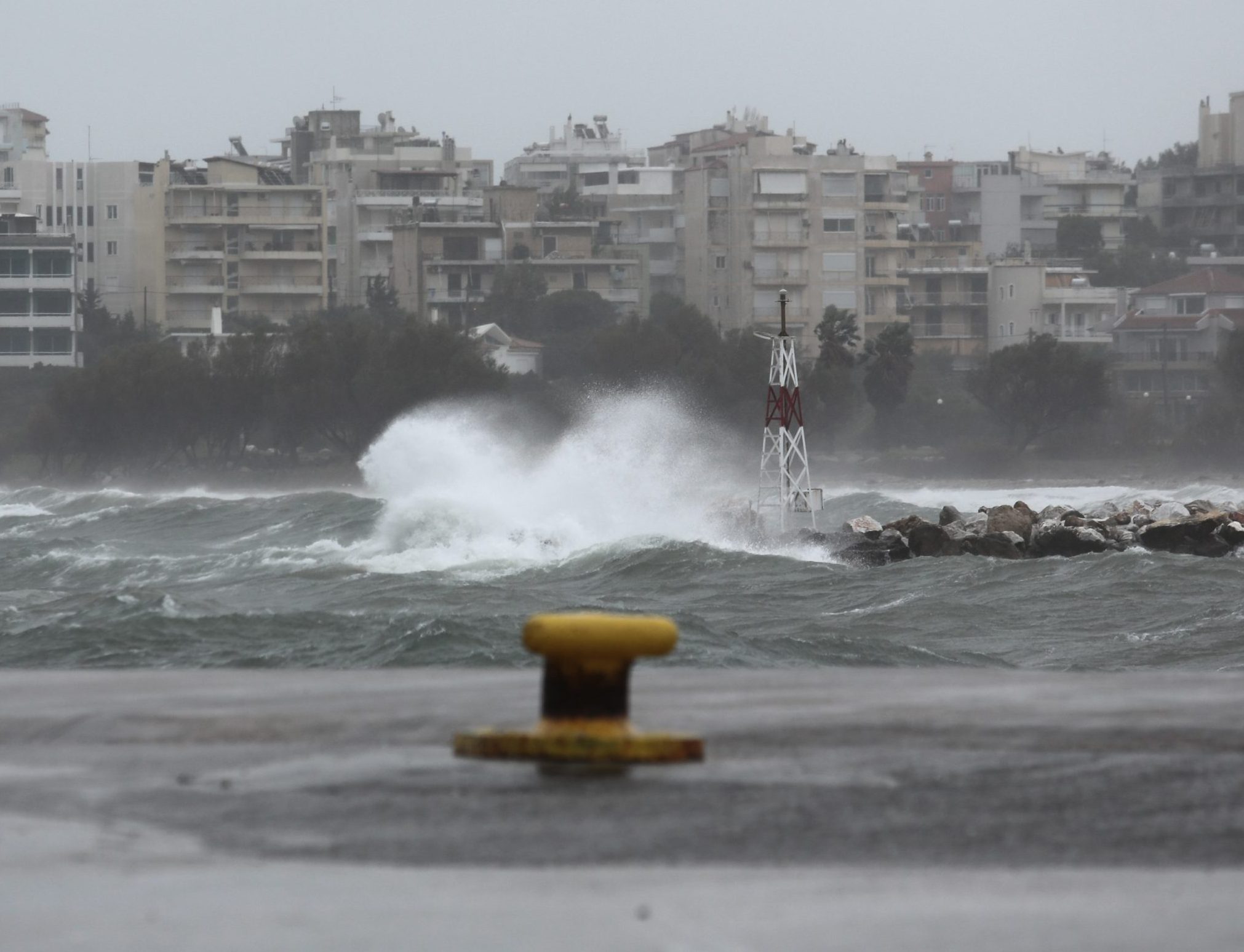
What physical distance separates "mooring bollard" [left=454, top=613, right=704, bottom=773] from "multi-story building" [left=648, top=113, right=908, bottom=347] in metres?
98.2

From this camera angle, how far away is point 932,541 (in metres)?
36.0

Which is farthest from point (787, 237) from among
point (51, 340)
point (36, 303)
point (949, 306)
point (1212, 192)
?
point (1212, 192)

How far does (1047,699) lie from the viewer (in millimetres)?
7621

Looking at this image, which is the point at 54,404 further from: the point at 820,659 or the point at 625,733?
the point at 625,733

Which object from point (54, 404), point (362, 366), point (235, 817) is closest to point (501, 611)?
point (235, 817)

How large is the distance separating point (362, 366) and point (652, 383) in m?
11.8

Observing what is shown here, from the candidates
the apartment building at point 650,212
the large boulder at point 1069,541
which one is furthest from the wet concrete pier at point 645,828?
the apartment building at point 650,212

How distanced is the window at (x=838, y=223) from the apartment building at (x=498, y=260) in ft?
34.6

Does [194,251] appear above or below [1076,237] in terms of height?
below

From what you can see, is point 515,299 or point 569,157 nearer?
point 515,299

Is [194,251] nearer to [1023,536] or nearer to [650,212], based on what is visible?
[650,212]

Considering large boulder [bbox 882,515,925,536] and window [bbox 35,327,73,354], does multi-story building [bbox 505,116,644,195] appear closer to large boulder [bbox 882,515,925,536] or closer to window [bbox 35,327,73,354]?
window [bbox 35,327,73,354]

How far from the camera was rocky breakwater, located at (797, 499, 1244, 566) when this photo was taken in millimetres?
34969

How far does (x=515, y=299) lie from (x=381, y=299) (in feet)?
21.9
